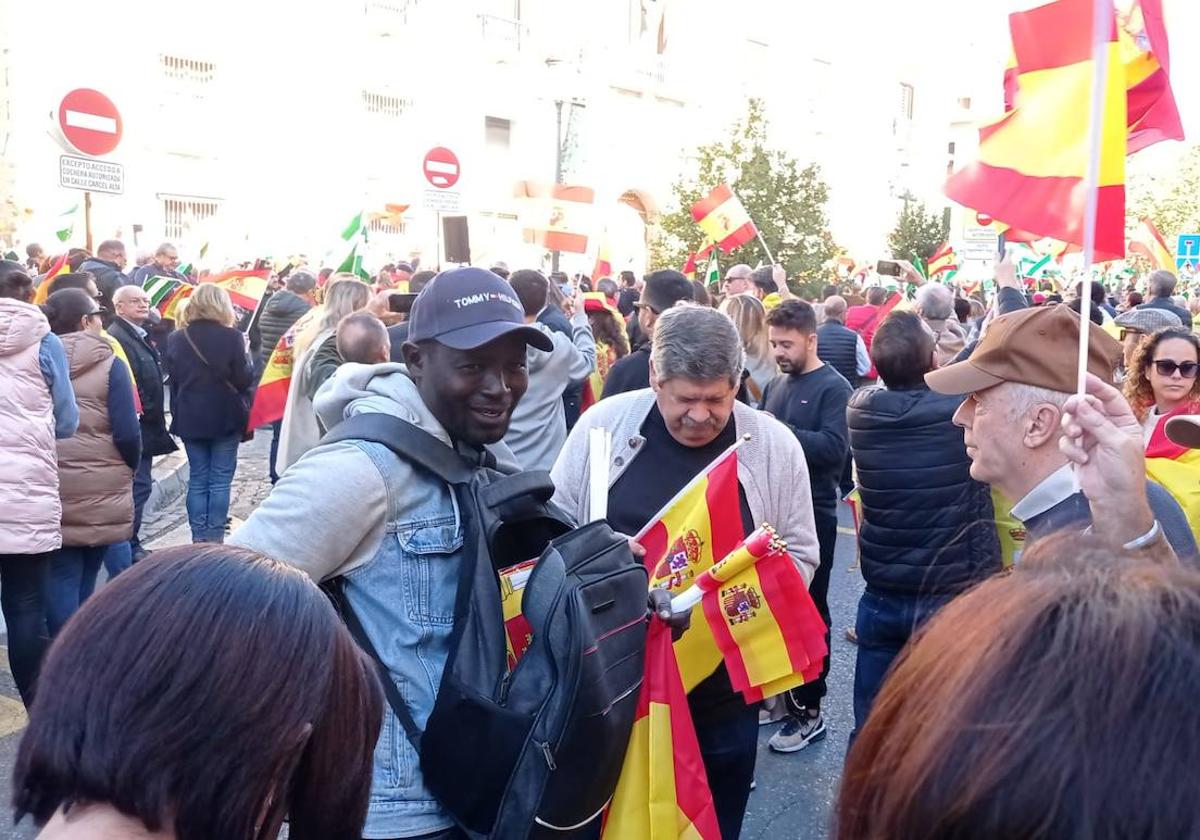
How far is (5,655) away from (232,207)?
66.9 ft

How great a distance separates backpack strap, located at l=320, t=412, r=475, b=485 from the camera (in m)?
2.13

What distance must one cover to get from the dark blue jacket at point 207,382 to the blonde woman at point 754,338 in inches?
132

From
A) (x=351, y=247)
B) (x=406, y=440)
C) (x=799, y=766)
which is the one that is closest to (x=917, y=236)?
(x=351, y=247)

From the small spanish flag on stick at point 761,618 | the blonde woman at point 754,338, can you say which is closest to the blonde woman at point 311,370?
the blonde woman at point 754,338

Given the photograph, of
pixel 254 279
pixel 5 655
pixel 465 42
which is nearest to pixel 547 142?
pixel 465 42

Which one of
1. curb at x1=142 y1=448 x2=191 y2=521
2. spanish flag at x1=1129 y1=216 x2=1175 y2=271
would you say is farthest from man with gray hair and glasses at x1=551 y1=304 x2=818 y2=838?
spanish flag at x1=1129 y1=216 x2=1175 y2=271

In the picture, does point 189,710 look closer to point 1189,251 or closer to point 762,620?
point 762,620

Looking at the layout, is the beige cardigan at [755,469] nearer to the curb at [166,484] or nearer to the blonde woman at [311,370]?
the blonde woman at [311,370]

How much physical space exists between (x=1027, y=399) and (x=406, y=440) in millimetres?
1536

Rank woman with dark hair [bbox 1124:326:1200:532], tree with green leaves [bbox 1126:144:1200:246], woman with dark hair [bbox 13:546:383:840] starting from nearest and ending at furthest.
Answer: woman with dark hair [bbox 13:546:383:840]
woman with dark hair [bbox 1124:326:1200:532]
tree with green leaves [bbox 1126:144:1200:246]

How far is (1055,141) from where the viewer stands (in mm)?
2805

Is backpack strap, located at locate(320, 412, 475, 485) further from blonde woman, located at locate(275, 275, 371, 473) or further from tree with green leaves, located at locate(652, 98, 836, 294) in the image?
tree with green leaves, located at locate(652, 98, 836, 294)

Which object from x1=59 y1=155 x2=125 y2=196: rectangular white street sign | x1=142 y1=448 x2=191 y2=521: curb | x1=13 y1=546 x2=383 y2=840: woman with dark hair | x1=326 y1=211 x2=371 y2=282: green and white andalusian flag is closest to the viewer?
A: x1=13 y1=546 x2=383 y2=840: woman with dark hair

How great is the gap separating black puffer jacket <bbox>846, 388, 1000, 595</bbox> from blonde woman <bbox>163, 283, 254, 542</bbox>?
4.78 m
